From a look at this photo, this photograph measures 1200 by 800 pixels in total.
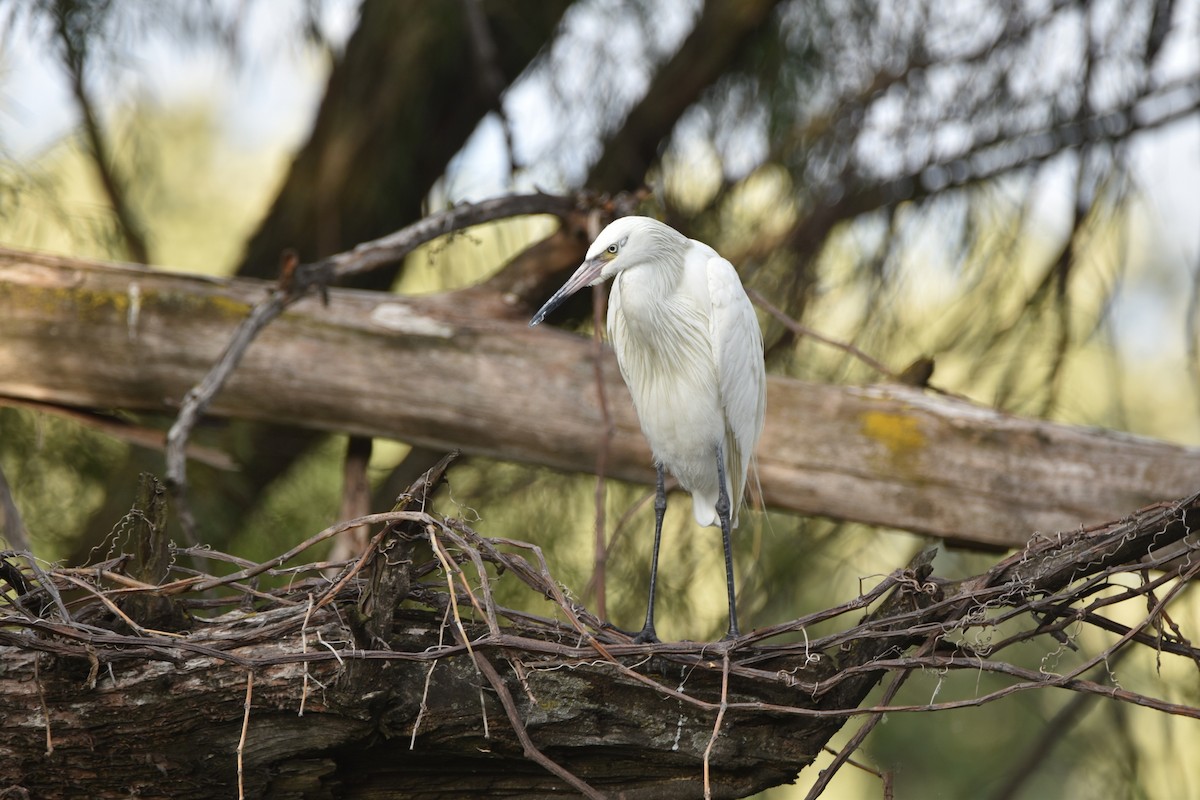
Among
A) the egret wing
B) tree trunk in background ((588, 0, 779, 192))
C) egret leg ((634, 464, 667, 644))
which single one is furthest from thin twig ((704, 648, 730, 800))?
tree trunk in background ((588, 0, 779, 192))

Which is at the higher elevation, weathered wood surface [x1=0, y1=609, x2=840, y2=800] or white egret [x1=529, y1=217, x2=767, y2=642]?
white egret [x1=529, y1=217, x2=767, y2=642]

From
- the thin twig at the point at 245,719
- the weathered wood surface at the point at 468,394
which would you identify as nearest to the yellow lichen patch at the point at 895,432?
the weathered wood surface at the point at 468,394

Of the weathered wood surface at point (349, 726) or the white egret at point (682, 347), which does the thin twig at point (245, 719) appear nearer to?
the weathered wood surface at point (349, 726)

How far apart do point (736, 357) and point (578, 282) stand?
291 millimetres

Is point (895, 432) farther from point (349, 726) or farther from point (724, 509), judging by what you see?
point (349, 726)

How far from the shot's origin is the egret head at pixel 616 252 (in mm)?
1749

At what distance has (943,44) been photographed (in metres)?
2.90

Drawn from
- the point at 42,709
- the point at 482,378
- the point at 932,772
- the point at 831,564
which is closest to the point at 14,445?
the point at 482,378

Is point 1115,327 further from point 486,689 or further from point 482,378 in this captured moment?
point 486,689

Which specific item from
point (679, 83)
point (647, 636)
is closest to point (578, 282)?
point (647, 636)

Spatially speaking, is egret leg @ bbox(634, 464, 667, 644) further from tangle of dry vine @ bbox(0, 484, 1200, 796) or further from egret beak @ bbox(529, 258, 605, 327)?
egret beak @ bbox(529, 258, 605, 327)

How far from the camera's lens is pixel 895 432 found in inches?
86.3

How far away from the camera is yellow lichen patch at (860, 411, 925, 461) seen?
7.17 ft

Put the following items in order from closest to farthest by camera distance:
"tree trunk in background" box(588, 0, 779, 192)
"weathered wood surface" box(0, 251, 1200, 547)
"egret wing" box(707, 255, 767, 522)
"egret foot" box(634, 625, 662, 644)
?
"egret foot" box(634, 625, 662, 644), "egret wing" box(707, 255, 767, 522), "weathered wood surface" box(0, 251, 1200, 547), "tree trunk in background" box(588, 0, 779, 192)
